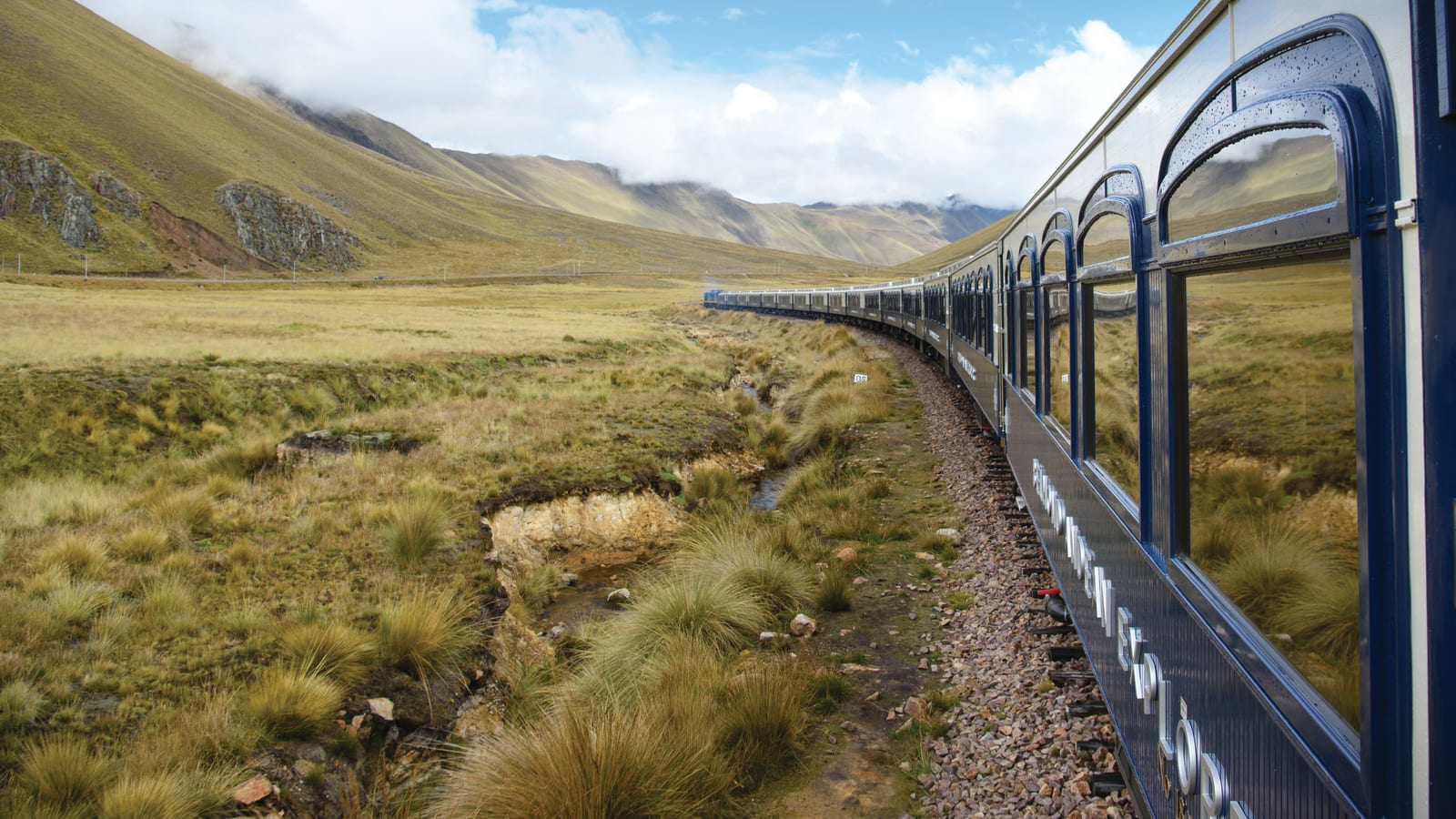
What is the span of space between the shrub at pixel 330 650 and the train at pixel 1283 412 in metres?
4.65

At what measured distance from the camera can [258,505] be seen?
29.1 ft

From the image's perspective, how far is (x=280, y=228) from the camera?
325ft

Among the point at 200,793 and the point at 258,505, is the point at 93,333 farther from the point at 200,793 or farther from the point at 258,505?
the point at 200,793

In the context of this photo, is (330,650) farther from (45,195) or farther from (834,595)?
(45,195)

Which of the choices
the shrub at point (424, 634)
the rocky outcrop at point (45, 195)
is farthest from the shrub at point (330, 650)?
the rocky outcrop at point (45, 195)

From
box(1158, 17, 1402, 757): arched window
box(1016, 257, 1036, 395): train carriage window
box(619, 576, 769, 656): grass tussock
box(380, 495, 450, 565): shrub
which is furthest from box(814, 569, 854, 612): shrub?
box(1158, 17, 1402, 757): arched window

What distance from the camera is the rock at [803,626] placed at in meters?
6.33

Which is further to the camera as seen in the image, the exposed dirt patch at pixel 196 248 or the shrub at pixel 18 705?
the exposed dirt patch at pixel 196 248

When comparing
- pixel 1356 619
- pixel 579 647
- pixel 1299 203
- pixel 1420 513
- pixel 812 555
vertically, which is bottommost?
pixel 579 647

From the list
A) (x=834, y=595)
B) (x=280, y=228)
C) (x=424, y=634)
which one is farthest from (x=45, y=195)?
(x=834, y=595)

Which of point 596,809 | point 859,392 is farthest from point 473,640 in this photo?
point 859,392

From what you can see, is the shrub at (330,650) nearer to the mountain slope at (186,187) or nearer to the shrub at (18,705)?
the shrub at (18,705)

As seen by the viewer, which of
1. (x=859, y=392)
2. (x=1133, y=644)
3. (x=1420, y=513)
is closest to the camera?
(x=1420, y=513)

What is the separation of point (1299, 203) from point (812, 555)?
6.39 m
